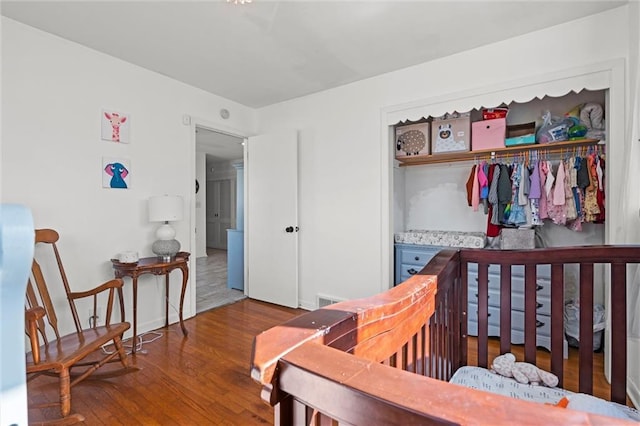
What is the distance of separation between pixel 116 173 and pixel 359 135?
2267 millimetres

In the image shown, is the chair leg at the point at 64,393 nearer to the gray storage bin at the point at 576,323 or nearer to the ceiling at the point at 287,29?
the ceiling at the point at 287,29

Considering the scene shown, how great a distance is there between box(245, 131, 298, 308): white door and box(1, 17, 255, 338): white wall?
793mm

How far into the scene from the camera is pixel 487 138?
277 centimetres

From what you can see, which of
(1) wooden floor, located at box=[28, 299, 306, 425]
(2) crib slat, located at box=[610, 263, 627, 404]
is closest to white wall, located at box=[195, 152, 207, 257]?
(1) wooden floor, located at box=[28, 299, 306, 425]

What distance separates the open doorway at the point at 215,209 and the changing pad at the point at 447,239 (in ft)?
7.31

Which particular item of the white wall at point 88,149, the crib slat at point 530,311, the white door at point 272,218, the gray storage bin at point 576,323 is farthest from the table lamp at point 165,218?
the gray storage bin at point 576,323

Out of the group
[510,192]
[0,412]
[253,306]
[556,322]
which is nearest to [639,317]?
[556,322]

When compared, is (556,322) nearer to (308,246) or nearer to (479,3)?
(479,3)

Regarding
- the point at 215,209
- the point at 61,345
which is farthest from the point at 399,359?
the point at 215,209

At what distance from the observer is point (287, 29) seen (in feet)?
7.50

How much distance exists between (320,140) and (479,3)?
6.12 ft

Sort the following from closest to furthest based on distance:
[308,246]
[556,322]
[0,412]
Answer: [0,412]
[556,322]
[308,246]

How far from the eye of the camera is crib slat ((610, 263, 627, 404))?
133 centimetres

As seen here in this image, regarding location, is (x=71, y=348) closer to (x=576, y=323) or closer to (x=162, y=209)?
(x=162, y=209)
